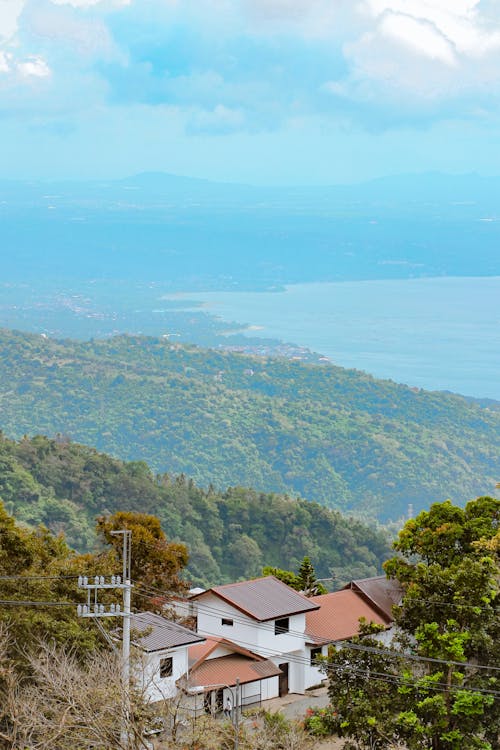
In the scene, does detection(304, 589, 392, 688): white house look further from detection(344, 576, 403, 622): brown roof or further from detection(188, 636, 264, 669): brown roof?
detection(188, 636, 264, 669): brown roof

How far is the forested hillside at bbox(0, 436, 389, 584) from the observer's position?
6116cm

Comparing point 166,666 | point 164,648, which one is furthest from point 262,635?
point 164,648

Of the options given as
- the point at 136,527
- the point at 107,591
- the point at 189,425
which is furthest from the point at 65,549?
the point at 189,425

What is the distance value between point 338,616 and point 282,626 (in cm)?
244

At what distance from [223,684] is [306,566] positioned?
31.6 ft

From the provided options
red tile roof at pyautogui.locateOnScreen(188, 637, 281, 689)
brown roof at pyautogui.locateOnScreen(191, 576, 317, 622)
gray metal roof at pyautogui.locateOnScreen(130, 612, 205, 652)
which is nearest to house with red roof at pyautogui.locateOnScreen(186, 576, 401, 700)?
brown roof at pyautogui.locateOnScreen(191, 576, 317, 622)

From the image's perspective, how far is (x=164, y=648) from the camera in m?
23.9

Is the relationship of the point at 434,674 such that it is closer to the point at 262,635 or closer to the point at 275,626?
the point at 262,635

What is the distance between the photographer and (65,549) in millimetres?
28609

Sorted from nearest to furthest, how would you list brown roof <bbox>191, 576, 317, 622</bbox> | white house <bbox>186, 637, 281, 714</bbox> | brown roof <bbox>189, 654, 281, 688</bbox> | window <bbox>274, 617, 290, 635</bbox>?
1. white house <bbox>186, 637, 281, 714</bbox>
2. brown roof <bbox>189, 654, 281, 688</bbox>
3. brown roof <bbox>191, 576, 317, 622</bbox>
4. window <bbox>274, 617, 290, 635</bbox>

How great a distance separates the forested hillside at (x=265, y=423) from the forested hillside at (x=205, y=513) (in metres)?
39.7

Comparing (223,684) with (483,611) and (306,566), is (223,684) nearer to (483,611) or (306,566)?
(483,611)

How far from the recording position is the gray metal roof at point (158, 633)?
23.5 metres

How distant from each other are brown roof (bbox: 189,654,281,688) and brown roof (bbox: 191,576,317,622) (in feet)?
3.41
